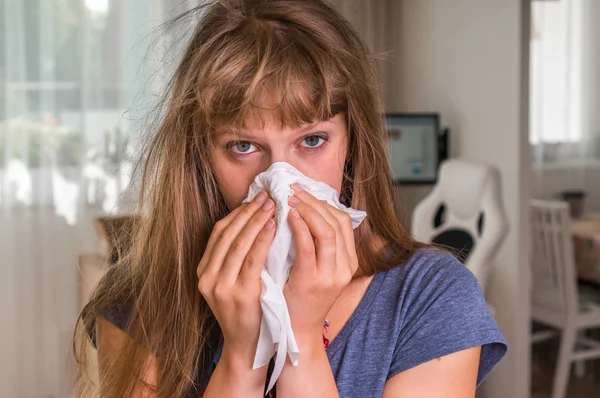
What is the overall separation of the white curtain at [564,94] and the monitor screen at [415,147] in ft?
2.70

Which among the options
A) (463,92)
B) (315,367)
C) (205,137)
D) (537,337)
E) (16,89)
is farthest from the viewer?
(537,337)

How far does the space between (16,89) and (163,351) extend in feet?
9.12

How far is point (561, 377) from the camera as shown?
12.3 ft

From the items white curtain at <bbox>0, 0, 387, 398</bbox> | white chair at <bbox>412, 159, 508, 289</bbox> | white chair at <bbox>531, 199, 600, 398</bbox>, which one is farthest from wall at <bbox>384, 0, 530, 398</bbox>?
white curtain at <bbox>0, 0, 387, 398</bbox>

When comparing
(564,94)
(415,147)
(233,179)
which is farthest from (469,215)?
(233,179)

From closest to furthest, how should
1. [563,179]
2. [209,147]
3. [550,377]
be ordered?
[209,147] < [550,377] < [563,179]

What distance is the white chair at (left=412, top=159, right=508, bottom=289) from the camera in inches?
116

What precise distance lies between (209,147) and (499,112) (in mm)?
2734

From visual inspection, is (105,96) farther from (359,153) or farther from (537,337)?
(359,153)

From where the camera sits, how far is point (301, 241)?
3.02 feet

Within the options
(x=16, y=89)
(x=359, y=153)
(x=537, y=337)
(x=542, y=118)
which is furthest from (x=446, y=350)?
(x=542, y=118)

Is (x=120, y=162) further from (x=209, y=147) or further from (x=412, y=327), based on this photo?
(x=412, y=327)

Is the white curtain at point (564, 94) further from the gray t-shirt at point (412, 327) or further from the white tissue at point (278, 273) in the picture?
the white tissue at point (278, 273)

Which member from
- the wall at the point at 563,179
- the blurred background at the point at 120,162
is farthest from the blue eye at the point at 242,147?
the wall at the point at 563,179
